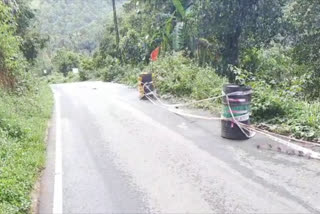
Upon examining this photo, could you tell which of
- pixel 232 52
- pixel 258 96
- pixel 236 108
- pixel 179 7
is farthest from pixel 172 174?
pixel 179 7

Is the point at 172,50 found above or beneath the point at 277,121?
above

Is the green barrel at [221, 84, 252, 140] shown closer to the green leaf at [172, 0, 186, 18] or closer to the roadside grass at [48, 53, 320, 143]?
the roadside grass at [48, 53, 320, 143]

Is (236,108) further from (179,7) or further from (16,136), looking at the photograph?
(179,7)

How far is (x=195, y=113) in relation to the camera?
10.3 metres

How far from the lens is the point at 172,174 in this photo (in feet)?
18.3

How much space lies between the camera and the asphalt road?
453 cm

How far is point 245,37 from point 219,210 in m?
12.6

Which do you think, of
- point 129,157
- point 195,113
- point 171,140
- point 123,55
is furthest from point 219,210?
point 123,55

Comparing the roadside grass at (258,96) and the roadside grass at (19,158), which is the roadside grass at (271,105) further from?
the roadside grass at (19,158)

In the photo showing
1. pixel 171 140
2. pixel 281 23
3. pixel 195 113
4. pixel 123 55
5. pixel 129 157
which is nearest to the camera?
pixel 129 157

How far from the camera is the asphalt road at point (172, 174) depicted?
4527 mm

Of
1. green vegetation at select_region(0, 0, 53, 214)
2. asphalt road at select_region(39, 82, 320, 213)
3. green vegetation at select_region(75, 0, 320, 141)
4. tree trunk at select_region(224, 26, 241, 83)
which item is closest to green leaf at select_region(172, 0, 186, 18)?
green vegetation at select_region(75, 0, 320, 141)

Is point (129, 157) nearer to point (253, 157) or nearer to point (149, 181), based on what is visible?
point (149, 181)

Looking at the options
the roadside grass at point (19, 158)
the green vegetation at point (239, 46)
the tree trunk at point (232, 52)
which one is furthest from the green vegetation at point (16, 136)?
the tree trunk at point (232, 52)
